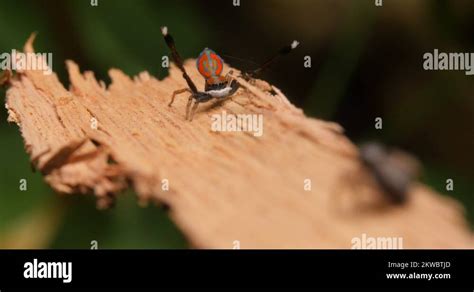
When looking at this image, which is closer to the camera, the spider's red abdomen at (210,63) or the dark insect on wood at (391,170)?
the dark insect on wood at (391,170)

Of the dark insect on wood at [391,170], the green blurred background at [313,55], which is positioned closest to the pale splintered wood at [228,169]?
the dark insect on wood at [391,170]

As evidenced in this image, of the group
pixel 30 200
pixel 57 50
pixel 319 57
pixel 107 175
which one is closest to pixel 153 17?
pixel 57 50

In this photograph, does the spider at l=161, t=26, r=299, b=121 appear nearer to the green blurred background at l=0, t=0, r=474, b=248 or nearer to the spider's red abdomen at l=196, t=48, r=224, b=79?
the spider's red abdomen at l=196, t=48, r=224, b=79

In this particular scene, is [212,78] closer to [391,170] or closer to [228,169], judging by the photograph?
[228,169]

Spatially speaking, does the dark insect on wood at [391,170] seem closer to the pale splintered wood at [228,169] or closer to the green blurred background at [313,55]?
the pale splintered wood at [228,169]

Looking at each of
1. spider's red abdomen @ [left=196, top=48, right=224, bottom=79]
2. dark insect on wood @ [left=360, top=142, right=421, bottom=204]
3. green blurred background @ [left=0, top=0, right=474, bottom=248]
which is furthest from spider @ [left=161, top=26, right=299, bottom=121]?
dark insect on wood @ [left=360, top=142, right=421, bottom=204]

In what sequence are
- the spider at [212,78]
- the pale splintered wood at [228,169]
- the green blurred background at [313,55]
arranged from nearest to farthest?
the pale splintered wood at [228,169]
the spider at [212,78]
the green blurred background at [313,55]
